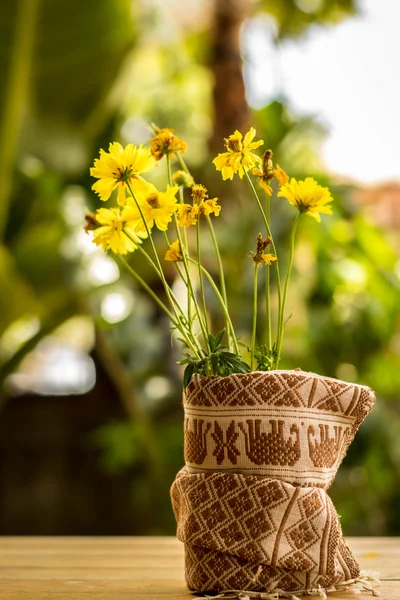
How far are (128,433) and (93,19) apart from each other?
1.28 metres

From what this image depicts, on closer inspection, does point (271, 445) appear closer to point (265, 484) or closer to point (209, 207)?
point (265, 484)

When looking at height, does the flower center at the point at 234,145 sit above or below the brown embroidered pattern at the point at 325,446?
above

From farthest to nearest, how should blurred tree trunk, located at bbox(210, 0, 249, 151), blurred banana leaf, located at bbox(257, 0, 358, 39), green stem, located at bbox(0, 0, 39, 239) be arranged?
1. blurred banana leaf, located at bbox(257, 0, 358, 39)
2. blurred tree trunk, located at bbox(210, 0, 249, 151)
3. green stem, located at bbox(0, 0, 39, 239)

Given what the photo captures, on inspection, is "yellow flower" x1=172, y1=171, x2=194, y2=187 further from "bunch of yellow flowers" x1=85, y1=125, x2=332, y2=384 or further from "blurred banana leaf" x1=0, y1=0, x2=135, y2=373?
"blurred banana leaf" x1=0, y1=0, x2=135, y2=373

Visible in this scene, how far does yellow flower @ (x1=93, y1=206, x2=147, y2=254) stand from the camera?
666 millimetres

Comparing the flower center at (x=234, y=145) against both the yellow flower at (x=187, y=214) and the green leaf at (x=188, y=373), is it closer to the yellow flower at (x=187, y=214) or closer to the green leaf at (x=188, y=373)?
the yellow flower at (x=187, y=214)

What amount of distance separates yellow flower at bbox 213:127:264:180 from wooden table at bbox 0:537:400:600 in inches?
14.3

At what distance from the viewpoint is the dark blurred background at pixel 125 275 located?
2154 mm

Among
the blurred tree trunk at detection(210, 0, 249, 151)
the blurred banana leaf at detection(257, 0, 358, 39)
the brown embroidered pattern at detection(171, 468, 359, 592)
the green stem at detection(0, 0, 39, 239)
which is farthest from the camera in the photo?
the blurred banana leaf at detection(257, 0, 358, 39)

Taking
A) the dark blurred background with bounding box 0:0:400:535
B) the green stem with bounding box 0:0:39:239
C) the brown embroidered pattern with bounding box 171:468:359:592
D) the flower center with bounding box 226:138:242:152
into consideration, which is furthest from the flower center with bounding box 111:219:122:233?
the green stem with bounding box 0:0:39:239

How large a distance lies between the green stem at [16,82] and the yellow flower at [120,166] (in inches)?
64.6

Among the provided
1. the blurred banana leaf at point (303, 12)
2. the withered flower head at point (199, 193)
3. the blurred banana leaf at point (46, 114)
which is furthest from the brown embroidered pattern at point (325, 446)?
the blurred banana leaf at point (303, 12)

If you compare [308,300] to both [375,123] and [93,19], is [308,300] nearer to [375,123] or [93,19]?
[93,19]

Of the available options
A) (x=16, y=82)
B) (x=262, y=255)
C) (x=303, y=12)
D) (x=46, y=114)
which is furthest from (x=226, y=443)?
(x=303, y=12)
